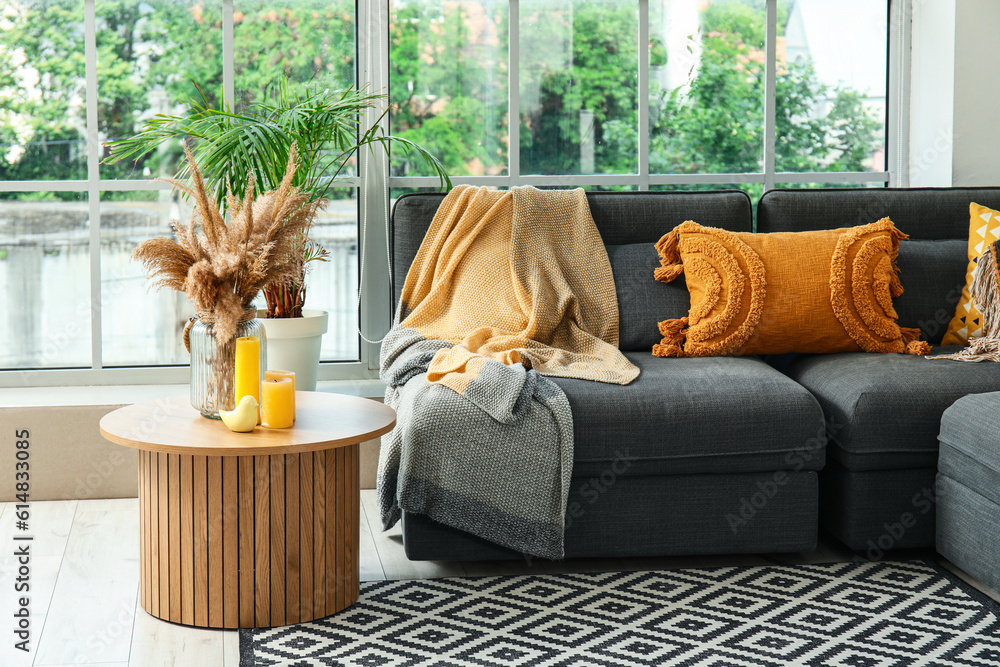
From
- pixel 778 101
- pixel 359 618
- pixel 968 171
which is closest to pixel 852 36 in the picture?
pixel 778 101

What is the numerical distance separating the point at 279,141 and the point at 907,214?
1987mm

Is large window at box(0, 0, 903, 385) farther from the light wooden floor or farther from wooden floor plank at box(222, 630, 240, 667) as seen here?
wooden floor plank at box(222, 630, 240, 667)

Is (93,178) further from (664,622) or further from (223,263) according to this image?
(664,622)

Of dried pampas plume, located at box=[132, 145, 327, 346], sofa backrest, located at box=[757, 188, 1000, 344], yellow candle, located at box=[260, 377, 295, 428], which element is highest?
sofa backrest, located at box=[757, 188, 1000, 344]

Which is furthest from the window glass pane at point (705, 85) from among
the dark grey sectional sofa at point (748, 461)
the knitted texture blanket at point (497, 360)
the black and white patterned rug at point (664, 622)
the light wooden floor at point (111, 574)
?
the black and white patterned rug at point (664, 622)

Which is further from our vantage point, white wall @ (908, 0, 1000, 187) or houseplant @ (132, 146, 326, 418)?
white wall @ (908, 0, 1000, 187)

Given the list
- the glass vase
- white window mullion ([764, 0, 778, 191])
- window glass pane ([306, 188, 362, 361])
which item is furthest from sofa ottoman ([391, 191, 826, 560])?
white window mullion ([764, 0, 778, 191])

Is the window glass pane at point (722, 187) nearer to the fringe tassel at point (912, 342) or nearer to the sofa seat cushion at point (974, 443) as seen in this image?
the fringe tassel at point (912, 342)

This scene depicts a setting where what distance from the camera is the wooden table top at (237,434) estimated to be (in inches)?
71.0

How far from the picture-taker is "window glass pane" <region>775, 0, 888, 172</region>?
3455 mm

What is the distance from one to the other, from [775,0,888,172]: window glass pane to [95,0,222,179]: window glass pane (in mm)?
2071

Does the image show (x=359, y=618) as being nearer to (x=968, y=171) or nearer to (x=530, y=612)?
(x=530, y=612)

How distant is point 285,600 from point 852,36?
9.53 ft

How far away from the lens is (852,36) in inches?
137
